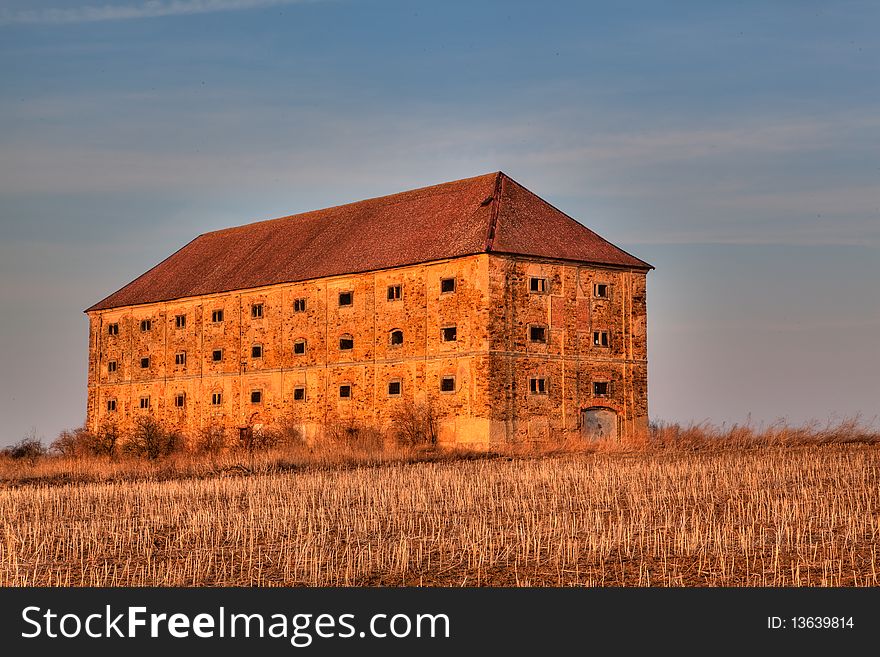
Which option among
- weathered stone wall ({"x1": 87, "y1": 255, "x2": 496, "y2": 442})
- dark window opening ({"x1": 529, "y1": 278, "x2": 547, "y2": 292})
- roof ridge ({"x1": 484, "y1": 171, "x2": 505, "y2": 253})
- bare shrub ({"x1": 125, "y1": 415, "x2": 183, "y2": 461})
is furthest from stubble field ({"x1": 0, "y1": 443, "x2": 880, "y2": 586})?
bare shrub ({"x1": 125, "y1": 415, "x2": 183, "y2": 461})

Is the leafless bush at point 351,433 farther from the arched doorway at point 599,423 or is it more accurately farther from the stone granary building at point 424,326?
the arched doorway at point 599,423

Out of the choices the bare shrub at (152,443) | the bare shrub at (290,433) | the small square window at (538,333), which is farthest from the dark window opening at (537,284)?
the bare shrub at (152,443)

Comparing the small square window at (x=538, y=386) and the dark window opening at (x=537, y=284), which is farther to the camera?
the dark window opening at (x=537, y=284)

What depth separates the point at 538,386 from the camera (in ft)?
156

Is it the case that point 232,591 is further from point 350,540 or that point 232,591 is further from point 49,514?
point 49,514

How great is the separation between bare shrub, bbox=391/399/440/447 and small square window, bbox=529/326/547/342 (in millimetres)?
4373

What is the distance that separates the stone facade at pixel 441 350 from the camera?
1849 inches

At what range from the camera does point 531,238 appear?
48.9 meters

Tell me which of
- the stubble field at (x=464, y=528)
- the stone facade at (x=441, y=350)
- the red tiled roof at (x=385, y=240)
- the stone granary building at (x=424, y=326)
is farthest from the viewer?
the red tiled roof at (x=385, y=240)

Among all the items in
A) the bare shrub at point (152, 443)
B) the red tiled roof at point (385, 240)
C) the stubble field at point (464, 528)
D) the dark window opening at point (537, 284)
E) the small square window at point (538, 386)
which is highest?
the red tiled roof at point (385, 240)

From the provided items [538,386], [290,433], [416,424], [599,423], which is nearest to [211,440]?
[290,433]

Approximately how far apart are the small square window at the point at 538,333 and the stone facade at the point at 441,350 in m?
0.04

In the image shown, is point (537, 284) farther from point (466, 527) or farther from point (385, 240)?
point (466, 527)

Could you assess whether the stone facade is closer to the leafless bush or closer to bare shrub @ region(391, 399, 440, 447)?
the leafless bush
